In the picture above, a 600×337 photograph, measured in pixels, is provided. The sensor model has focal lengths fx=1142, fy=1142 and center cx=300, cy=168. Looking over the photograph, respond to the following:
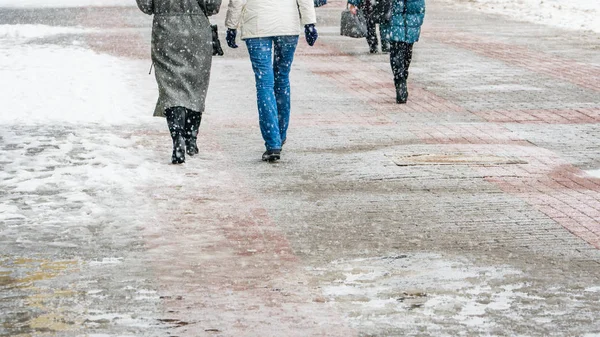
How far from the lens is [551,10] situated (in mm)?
24141

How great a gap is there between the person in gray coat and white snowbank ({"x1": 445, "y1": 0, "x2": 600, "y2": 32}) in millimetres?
12719

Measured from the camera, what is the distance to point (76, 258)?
5.77 m

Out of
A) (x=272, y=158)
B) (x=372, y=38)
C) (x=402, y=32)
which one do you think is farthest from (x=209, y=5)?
(x=372, y=38)

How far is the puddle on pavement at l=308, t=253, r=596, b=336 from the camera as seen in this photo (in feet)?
15.7

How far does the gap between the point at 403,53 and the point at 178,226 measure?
17.6ft

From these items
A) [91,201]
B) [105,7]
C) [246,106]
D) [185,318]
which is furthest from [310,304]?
[105,7]

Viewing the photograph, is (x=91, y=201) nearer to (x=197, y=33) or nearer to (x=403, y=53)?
(x=197, y=33)

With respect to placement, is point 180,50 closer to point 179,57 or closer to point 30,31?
point 179,57

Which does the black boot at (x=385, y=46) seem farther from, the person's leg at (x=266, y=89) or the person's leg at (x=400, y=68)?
the person's leg at (x=266, y=89)

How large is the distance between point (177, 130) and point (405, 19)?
361 cm

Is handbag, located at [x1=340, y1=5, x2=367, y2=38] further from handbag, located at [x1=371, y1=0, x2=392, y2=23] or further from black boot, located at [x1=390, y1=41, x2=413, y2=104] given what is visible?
black boot, located at [x1=390, y1=41, x2=413, y2=104]

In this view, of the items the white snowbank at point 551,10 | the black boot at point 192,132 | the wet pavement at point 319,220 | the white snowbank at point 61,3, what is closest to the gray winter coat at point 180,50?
the black boot at point 192,132

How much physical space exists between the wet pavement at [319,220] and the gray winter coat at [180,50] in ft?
1.66


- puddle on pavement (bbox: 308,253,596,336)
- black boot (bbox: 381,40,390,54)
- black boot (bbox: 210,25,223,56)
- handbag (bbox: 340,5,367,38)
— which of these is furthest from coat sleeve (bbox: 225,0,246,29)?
black boot (bbox: 381,40,390,54)
